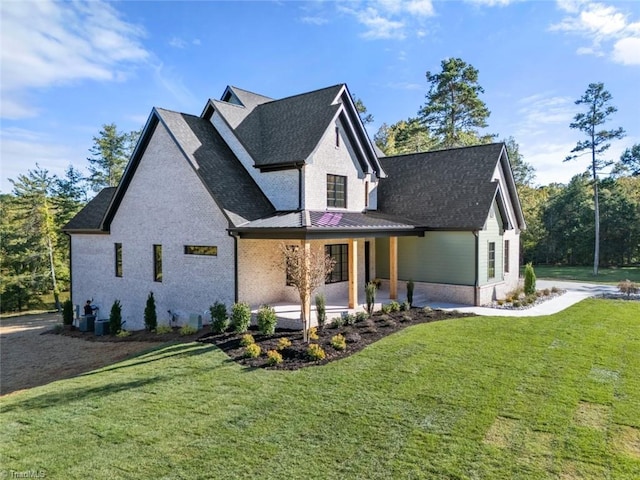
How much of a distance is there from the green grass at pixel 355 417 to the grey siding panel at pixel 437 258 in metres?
6.47

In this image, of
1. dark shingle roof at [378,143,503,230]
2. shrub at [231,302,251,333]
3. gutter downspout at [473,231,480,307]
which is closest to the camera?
shrub at [231,302,251,333]

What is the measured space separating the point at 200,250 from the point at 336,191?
21.2 ft

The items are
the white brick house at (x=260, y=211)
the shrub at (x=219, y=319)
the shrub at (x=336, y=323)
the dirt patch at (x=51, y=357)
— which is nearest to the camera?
the dirt patch at (x=51, y=357)

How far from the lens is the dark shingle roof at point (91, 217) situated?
20906 mm

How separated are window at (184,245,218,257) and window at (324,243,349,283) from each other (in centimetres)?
484

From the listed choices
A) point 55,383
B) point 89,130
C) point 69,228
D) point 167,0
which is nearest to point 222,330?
point 55,383

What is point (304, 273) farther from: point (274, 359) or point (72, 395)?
point (72, 395)

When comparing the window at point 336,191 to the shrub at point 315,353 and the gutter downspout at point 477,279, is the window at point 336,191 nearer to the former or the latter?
the gutter downspout at point 477,279

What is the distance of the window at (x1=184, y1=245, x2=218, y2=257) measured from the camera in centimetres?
1489

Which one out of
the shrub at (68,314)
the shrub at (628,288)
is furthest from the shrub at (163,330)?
the shrub at (628,288)

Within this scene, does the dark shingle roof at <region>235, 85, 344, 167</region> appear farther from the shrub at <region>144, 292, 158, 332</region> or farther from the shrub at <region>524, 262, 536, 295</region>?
the shrub at <region>524, 262, 536, 295</region>

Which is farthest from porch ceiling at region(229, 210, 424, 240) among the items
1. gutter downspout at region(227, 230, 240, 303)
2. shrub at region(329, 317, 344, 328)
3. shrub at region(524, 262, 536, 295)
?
shrub at region(524, 262, 536, 295)

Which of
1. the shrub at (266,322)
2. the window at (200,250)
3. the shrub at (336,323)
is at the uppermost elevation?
the window at (200,250)

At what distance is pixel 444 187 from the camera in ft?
63.4
